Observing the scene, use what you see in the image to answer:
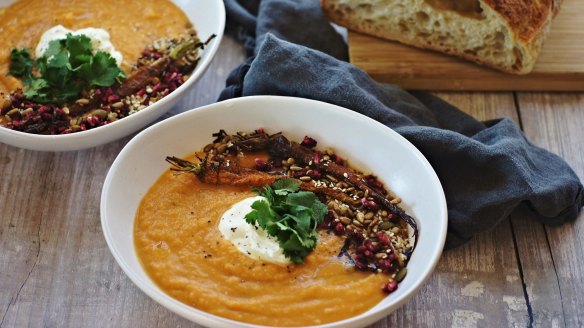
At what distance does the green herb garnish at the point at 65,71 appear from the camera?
3.71m

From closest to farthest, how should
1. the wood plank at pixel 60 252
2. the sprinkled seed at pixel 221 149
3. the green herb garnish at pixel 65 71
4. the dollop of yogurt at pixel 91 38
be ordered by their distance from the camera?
the wood plank at pixel 60 252
the sprinkled seed at pixel 221 149
the green herb garnish at pixel 65 71
the dollop of yogurt at pixel 91 38

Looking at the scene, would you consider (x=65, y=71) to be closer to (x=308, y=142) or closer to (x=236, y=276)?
(x=308, y=142)

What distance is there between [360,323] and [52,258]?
1.50 meters

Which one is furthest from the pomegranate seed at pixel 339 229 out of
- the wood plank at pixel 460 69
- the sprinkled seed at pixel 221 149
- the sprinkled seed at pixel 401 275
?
the wood plank at pixel 460 69

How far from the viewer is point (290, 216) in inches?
120

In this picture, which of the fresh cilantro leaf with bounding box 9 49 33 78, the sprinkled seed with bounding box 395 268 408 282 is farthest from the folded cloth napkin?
the fresh cilantro leaf with bounding box 9 49 33 78

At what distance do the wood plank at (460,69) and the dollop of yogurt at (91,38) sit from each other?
137cm

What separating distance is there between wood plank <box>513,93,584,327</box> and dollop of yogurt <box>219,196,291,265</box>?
1.19 meters

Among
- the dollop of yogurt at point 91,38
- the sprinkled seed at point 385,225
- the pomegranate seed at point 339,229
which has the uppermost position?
the dollop of yogurt at point 91,38

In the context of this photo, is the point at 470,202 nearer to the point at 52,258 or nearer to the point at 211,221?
the point at 211,221

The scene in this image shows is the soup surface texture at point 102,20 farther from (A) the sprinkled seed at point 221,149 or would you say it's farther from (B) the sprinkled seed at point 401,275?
(B) the sprinkled seed at point 401,275

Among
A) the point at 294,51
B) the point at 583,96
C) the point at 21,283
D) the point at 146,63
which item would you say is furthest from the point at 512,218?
the point at 21,283

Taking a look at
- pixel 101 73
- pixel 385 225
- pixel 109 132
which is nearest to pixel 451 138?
pixel 385 225

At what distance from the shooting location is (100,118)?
11.8 ft
